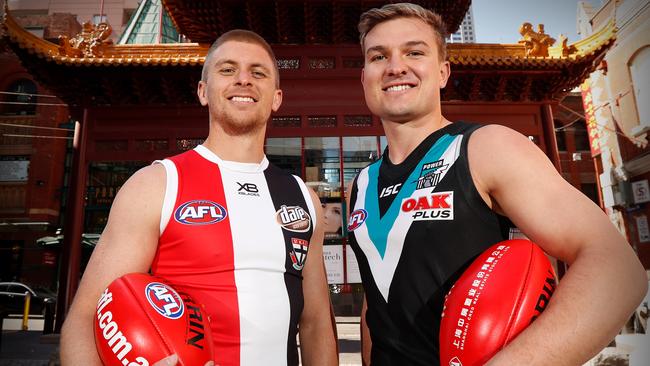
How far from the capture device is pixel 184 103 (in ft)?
26.0

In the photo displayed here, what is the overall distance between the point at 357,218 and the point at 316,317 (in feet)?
2.03

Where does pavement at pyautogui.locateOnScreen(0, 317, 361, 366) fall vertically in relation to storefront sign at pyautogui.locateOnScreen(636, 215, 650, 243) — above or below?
below

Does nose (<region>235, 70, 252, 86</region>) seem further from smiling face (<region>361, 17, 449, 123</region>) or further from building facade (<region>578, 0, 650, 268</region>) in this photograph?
building facade (<region>578, 0, 650, 268</region>)

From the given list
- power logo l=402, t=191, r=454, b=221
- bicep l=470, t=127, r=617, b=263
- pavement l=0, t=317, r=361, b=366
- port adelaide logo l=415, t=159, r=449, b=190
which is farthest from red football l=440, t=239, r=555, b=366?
pavement l=0, t=317, r=361, b=366

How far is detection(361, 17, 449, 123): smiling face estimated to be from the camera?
1883mm

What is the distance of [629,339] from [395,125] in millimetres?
5944

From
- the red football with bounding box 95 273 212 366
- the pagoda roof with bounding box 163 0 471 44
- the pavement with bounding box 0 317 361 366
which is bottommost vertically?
the pavement with bounding box 0 317 361 366

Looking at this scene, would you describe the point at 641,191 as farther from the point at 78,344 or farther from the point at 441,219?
the point at 78,344

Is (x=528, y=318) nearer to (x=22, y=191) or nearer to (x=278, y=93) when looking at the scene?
(x=278, y=93)

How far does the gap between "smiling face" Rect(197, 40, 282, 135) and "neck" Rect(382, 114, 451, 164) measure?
765 millimetres

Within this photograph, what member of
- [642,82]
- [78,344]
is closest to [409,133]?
[78,344]

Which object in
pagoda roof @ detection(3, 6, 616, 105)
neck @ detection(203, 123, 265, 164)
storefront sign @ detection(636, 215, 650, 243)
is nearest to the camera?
neck @ detection(203, 123, 265, 164)

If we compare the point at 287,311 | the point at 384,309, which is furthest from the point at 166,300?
the point at 384,309

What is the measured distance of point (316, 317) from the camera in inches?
81.4
